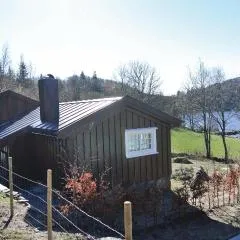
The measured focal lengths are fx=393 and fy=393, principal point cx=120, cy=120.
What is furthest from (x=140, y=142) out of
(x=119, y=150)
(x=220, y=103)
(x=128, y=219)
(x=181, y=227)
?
(x=220, y=103)

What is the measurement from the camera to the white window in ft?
46.9

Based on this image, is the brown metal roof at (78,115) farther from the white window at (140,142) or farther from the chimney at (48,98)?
the white window at (140,142)

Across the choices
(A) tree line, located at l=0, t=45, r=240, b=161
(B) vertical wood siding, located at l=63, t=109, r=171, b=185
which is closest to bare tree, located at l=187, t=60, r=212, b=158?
(A) tree line, located at l=0, t=45, r=240, b=161

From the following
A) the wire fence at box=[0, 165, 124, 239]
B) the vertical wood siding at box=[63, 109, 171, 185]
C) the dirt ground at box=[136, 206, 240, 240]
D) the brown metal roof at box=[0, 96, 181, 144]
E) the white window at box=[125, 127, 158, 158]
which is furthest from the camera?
the white window at box=[125, 127, 158, 158]

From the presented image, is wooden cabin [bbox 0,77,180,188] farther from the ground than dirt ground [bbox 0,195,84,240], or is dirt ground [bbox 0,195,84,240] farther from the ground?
wooden cabin [bbox 0,77,180,188]

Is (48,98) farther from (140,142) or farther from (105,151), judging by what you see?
(140,142)

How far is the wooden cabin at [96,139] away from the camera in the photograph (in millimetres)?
13000

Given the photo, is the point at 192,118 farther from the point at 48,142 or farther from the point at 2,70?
the point at 48,142

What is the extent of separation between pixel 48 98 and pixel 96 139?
108 inches

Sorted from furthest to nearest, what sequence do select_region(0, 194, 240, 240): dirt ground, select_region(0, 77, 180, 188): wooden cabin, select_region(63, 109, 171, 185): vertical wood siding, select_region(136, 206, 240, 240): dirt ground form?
select_region(63, 109, 171, 185): vertical wood siding → select_region(0, 77, 180, 188): wooden cabin → select_region(136, 206, 240, 240): dirt ground → select_region(0, 194, 240, 240): dirt ground

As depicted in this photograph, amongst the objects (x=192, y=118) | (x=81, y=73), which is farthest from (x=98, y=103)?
(x=81, y=73)

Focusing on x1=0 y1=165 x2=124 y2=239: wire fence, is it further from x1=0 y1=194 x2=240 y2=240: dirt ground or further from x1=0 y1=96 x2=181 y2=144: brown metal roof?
x1=0 y1=96 x2=181 y2=144: brown metal roof

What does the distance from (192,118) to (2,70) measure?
2623 centimetres

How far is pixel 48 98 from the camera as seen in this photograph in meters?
14.8
